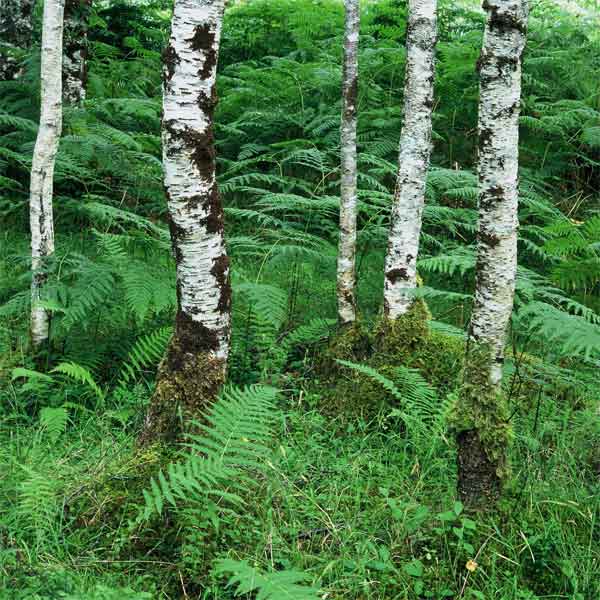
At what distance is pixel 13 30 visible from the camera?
28.0ft

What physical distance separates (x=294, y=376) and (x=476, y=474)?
2.09 meters

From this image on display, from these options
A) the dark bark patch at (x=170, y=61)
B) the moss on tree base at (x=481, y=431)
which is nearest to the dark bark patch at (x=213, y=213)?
the dark bark patch at (x=170, y=61)

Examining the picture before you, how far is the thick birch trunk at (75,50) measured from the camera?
26.1 ft

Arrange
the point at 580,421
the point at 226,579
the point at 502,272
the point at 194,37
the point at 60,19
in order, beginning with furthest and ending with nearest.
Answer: the point at 60,19
the point at 580,421
the point at 194,37
the point at 502,272
the point at 226,579

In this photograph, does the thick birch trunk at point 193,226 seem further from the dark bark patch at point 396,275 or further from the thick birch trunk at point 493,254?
the dark bark patch at point 396,275

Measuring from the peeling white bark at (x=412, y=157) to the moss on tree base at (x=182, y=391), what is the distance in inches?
63.1

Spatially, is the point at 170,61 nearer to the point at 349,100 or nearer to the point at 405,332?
the point at 349,100

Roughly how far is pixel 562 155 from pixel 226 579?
6.89 m

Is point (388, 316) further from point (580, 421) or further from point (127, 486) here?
point (127, 486)

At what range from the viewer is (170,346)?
3.75 m

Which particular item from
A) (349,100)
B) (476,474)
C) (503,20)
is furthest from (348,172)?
(476,474)

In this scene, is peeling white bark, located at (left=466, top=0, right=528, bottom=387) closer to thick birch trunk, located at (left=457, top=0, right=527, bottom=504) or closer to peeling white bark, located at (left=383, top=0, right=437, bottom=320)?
thick birch trunk, located at (left=457, top=0, right=527, bottom=504)

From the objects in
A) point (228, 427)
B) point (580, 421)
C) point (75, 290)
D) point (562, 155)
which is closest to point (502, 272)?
point (228, 427)

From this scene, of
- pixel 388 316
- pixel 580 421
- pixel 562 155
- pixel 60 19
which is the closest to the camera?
pixel 580 421
